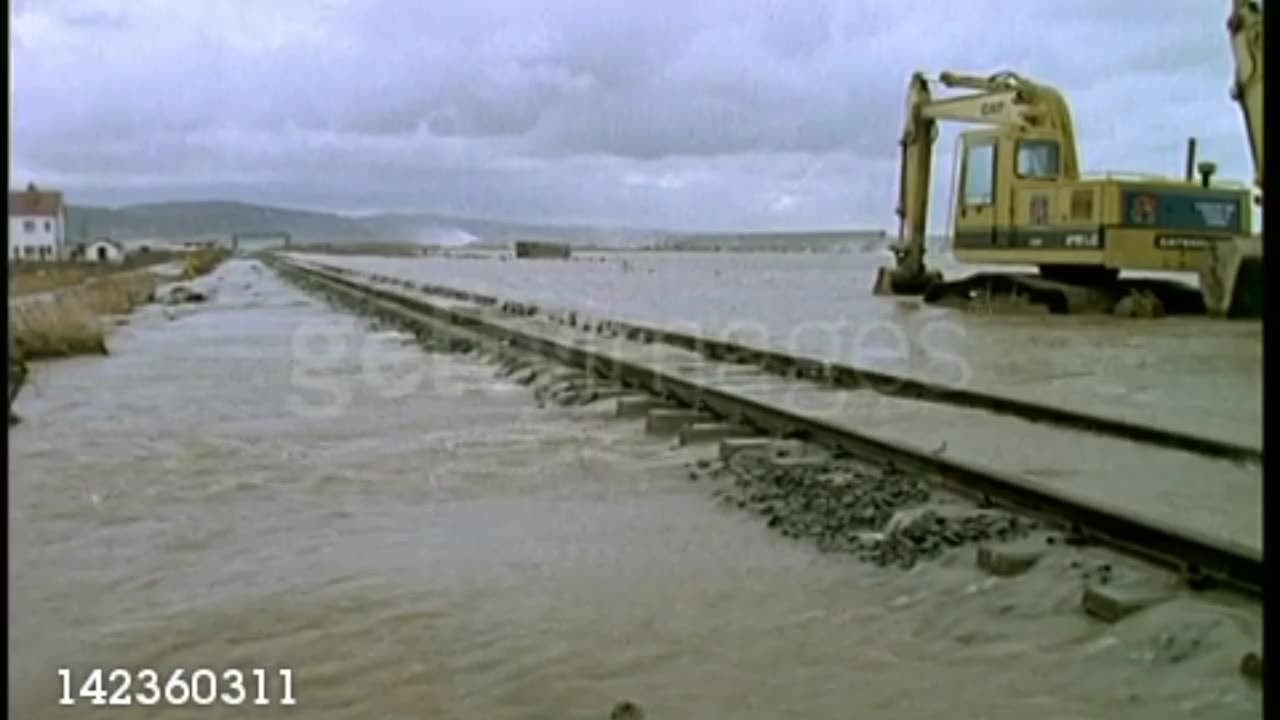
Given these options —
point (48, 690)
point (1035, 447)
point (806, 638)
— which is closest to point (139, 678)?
point (48, 690)

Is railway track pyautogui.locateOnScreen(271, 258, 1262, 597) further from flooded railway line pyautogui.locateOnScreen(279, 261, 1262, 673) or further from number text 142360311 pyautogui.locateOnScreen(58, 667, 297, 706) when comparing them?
number text 142360311 pyautogui.locateOnScreen(58, 667, 297, 706)

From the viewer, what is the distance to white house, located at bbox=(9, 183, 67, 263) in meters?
0.84

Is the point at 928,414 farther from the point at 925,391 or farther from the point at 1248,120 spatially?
the point at 1248,120

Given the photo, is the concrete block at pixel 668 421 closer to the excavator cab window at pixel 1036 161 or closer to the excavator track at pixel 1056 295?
the excavator track at pixel 1056 295

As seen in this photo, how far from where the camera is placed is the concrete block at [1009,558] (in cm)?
235

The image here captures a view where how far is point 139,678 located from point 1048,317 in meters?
7.39

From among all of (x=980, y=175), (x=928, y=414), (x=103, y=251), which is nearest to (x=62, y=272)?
(x=103, y=251)

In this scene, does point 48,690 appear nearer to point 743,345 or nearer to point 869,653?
point 869,653

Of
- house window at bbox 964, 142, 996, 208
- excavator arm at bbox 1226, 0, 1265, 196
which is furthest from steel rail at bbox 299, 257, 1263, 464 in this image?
house window at bbox 964, 142, 996, 208

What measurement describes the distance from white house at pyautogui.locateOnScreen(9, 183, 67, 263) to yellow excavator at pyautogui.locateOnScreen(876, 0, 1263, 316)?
2.50 feet

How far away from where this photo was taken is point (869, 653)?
191 cm

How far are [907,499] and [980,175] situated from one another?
20.8 ft

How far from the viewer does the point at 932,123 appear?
179 inches

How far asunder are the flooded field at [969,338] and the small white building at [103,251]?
0.89 metres
